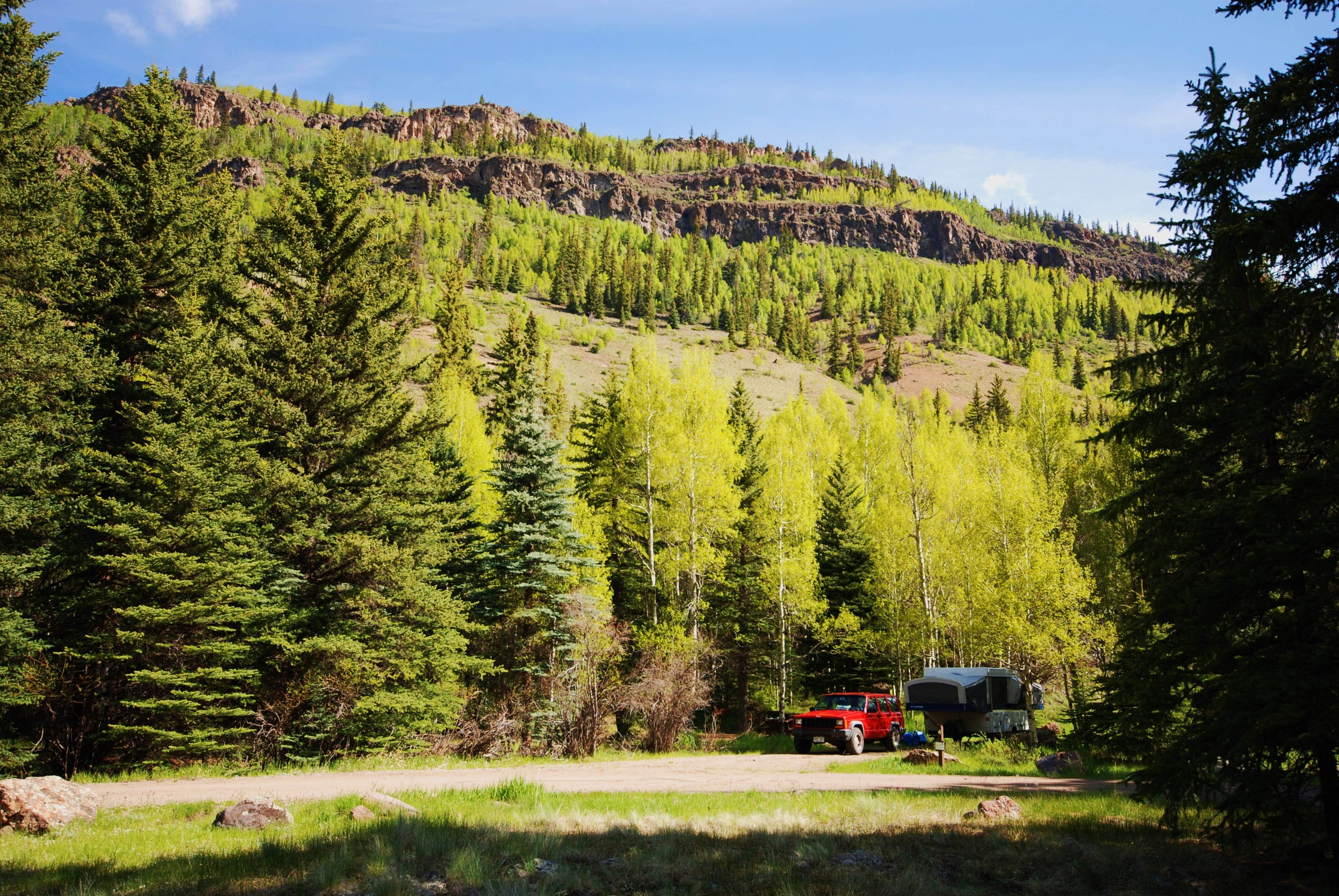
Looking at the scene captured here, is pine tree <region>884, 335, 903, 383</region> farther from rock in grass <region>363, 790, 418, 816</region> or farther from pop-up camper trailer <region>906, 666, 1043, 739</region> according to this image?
rock in grass <region>363, 790, 418, 816</region>

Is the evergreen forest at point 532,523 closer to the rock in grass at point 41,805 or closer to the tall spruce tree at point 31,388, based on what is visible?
the tall spruce tree at point 31,388

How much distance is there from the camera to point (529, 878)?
668 cm

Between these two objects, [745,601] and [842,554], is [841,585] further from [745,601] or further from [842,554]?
[745,601]

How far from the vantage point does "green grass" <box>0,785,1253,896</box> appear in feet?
21.2

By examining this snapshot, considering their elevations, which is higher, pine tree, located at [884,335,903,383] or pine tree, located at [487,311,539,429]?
pine tree, located at [884,335,903,383]

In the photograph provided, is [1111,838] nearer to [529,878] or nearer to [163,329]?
[529,878]

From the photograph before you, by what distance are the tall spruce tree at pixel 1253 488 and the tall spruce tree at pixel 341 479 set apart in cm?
1670

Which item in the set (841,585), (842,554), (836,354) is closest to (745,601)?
(841,585)

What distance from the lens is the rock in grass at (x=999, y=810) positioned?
32.0 ft

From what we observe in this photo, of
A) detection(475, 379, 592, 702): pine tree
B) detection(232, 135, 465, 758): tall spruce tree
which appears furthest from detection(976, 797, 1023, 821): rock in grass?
detection(232, 135, 465, 758): tall spruce tree

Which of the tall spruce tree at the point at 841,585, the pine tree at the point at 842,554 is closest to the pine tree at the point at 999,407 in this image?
the pine tree at the point at 842,554

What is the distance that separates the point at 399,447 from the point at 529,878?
16360 millimetres

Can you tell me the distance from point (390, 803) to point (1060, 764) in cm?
1550

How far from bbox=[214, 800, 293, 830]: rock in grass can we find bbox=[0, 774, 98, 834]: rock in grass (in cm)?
180
